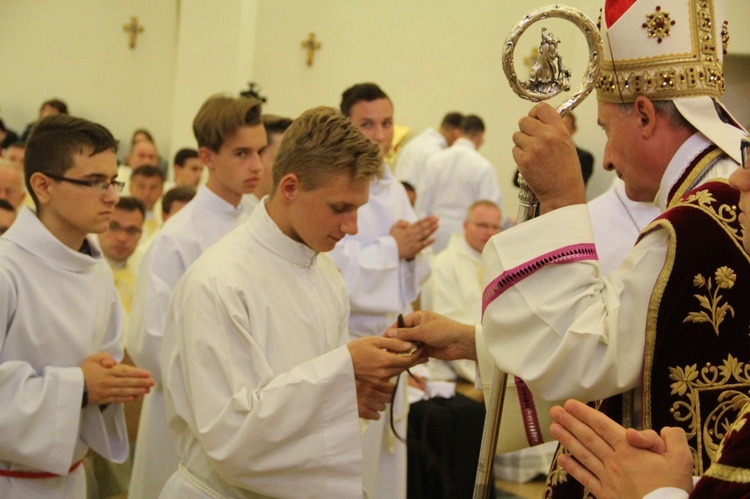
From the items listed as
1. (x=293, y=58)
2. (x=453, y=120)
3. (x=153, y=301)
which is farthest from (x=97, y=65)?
(x=153, y=301)

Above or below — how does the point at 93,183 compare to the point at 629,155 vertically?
below

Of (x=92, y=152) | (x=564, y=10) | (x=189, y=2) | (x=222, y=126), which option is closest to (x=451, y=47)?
(x=189, y=2)

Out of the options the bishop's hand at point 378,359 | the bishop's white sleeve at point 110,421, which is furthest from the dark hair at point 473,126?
the bishop's hand at point 378,359

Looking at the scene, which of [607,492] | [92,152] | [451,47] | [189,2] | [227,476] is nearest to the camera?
[607,492]

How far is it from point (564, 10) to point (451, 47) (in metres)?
10.9

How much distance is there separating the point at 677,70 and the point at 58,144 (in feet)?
6.87

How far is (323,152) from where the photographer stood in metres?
2.84

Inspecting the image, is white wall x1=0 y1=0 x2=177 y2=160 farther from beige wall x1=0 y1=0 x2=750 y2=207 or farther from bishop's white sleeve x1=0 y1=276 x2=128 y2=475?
bishop's white sleeve x1=0 y1=276 x2=128 y2=475

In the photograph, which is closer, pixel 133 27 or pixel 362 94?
pixel 362 94

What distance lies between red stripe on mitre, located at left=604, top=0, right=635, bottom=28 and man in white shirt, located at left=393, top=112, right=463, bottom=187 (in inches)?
365

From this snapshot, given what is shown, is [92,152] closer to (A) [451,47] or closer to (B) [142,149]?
(B) [142,149]

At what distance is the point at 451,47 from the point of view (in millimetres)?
12766

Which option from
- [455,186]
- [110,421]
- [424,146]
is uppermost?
[424,146]

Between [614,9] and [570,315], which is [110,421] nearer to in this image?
[570,315]
